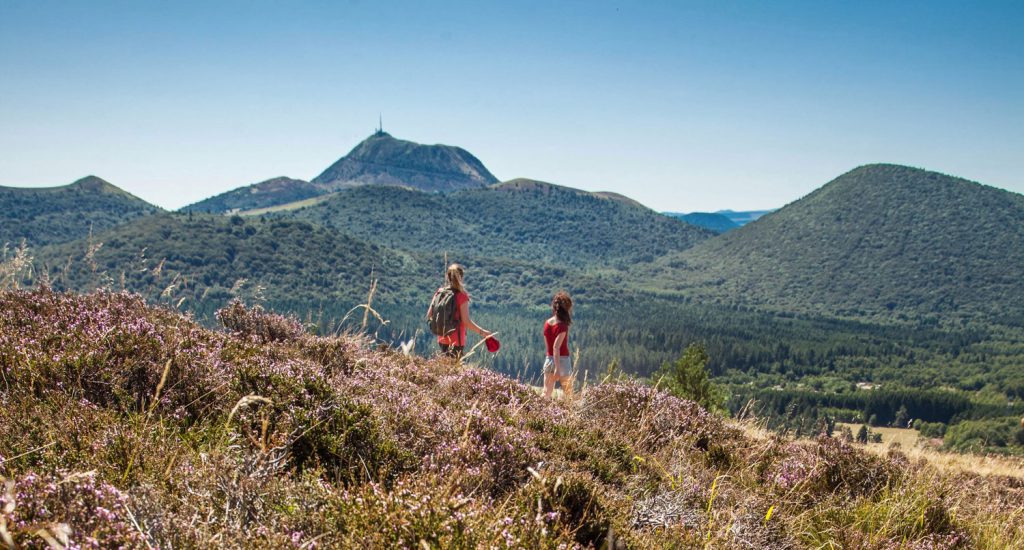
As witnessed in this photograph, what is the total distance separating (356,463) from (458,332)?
4.28m

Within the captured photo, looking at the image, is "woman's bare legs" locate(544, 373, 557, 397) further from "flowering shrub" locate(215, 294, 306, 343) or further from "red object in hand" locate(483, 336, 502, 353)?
"flowering shrub" locate(215, 294, 306, 343)

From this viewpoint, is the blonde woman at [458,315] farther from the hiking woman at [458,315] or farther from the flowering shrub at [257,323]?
the flowering shrub at [257,323]

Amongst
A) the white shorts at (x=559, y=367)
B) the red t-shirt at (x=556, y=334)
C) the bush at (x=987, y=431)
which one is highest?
the red t-shirt at (x=556, y=334)

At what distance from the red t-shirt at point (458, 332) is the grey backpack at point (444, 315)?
3 centimetres

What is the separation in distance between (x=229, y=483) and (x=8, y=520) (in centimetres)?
64

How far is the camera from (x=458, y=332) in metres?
6.89

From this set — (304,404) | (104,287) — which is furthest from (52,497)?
(104,287)

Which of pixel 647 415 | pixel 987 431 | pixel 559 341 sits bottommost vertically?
pixel 987 431

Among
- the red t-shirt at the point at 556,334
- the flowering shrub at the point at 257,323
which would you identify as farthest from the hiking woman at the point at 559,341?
the flowering shrub at the point at 257,323

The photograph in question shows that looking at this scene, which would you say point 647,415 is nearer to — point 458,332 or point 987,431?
point 458,332

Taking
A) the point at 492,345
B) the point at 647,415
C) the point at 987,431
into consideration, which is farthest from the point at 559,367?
the point at 987,431

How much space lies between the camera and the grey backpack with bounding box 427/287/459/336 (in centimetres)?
690

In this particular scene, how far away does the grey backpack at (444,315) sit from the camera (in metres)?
6.90

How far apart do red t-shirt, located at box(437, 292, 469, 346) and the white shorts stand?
1396 millimetres
